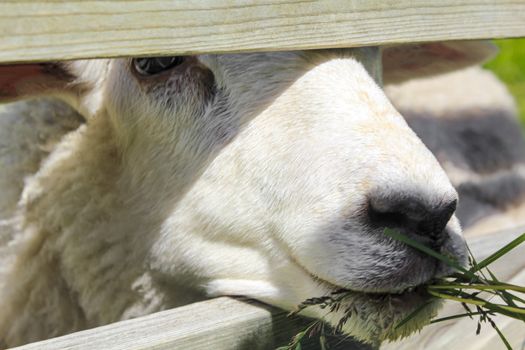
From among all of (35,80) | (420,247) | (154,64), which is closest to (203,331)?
Result: (420,247)

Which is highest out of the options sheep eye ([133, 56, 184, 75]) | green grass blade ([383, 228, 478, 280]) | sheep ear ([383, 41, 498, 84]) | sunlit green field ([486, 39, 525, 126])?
sunlit green field ([486, 39, 525, 126])

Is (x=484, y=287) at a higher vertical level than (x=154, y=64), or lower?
lower

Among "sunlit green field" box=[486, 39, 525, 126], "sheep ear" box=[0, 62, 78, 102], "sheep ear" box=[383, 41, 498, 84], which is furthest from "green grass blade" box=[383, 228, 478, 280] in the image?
"sunlit green field" box=[486, 39, 525, 126]

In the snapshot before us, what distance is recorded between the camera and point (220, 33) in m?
2.07

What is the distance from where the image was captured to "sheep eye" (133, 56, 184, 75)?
2.94 metres

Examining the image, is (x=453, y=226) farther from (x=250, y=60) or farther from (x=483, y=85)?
(x=483, y=85)

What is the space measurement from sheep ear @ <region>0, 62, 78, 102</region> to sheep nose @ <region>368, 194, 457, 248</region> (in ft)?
4.39

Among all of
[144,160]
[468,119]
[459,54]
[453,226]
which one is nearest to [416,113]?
[468,119]

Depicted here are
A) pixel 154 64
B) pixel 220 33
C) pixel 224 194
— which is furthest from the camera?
pixel 154 64

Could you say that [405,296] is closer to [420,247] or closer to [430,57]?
[420,247]

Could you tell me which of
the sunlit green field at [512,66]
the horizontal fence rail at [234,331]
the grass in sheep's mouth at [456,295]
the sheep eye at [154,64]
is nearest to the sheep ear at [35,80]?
the sheep eye at [154,64]

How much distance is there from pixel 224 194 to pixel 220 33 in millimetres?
737

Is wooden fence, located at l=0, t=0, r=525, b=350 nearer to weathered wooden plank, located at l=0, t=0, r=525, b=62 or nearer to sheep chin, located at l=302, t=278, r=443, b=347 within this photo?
weathered wooden plank, located at l=0, t=0, r=525, b=62

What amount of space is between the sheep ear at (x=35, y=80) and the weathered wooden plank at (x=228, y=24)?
1.07 meters
